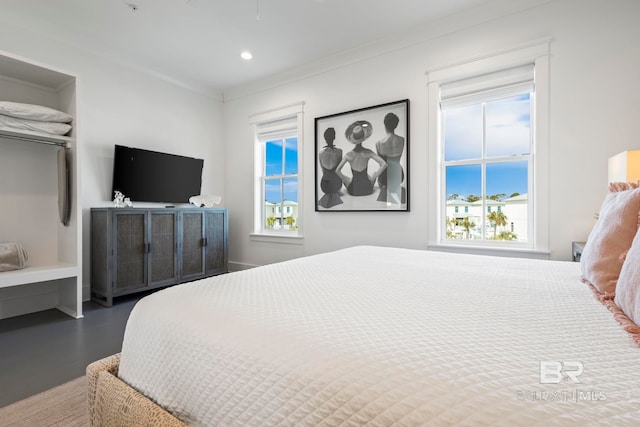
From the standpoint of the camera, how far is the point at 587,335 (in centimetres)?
72

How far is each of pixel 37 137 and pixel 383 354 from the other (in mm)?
3592

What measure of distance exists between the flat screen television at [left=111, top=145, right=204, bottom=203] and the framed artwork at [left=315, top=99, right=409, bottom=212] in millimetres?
1790

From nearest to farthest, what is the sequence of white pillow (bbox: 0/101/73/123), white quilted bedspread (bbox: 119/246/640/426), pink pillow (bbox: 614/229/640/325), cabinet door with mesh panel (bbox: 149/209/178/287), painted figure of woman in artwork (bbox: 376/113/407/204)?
1. white quilted bedspread (bbox: 119/246/640/426)
2. pink pillow (bbox: 614/229/640/325)
3. white pillow (bbox: 0/101/73/123)
4. painted figure of woman in artwork (bbox: 376/113/407/204)
5. cabinet door with mesh panel (bbox: 149/209/178/287)

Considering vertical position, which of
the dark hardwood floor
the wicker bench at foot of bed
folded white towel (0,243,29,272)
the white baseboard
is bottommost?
the dark hardwood floor

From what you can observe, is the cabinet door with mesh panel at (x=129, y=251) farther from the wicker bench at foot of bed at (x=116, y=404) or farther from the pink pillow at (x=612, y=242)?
the pink pillow at (x=612, y=242)

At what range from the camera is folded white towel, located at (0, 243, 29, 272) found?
2596 millimetres

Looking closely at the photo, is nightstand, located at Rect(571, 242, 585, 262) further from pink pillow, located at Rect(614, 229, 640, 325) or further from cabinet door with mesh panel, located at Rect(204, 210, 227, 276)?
cabinet door with mesh panel, located at Rect(204, 210, 227, 276)

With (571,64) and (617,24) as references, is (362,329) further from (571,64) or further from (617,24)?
(617,24)

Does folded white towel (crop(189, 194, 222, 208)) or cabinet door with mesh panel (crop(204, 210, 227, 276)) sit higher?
folded white towel (crop(189, 194, 222, 208))

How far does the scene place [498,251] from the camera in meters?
2.89

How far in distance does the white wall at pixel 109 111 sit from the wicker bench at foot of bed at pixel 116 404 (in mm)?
2557

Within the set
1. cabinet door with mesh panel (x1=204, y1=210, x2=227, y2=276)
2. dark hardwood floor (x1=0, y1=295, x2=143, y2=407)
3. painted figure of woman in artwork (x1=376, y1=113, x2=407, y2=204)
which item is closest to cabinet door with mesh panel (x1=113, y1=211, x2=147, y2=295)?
dark hardwood floor (x1=0, y1=295, x2=143, y2=407)

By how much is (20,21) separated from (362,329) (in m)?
4.25

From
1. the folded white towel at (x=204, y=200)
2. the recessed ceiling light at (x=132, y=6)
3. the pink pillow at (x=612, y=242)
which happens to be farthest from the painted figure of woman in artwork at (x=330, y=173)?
the pink pillow at (x=612, y=242)
